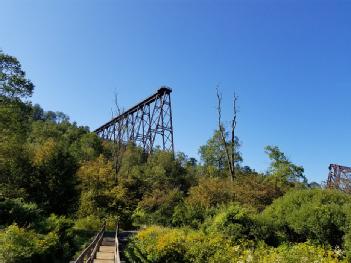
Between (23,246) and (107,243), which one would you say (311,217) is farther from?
(23,246)

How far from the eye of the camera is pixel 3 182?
30.0 metres

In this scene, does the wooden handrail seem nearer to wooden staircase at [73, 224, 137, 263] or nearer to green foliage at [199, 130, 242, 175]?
wooden staircase at [73, 224, 137, 263]

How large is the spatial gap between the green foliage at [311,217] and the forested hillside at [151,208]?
0.17ft

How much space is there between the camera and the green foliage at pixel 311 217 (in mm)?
19812

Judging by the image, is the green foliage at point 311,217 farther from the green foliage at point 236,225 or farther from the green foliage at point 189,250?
the green foliage at point 189,250

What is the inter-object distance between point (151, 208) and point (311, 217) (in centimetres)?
2098

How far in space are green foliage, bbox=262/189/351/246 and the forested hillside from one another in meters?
0.05

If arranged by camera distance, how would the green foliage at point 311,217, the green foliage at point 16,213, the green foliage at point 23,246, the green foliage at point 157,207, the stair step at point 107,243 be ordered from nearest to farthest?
the green foliage at point 23,246
the green foliage at point 311,217
the stair step at point 107,243
the green foliage at point 16,213
the green foliage at point 157,207

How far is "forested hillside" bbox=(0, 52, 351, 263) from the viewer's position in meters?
15.7

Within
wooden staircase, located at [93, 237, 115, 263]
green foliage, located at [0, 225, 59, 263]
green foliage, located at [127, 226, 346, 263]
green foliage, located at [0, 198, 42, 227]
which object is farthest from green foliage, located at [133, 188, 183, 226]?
green foliage, located at [0, 225, 59, 263]

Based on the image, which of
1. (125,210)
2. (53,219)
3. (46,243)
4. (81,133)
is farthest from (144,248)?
(81,133)

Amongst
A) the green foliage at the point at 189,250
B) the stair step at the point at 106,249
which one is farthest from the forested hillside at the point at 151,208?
the stair step at the point at 106,249

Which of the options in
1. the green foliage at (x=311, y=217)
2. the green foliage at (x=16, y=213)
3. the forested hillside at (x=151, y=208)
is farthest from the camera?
the green foliage at (x=16, y=213)

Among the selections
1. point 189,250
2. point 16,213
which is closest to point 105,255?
point 189,250
